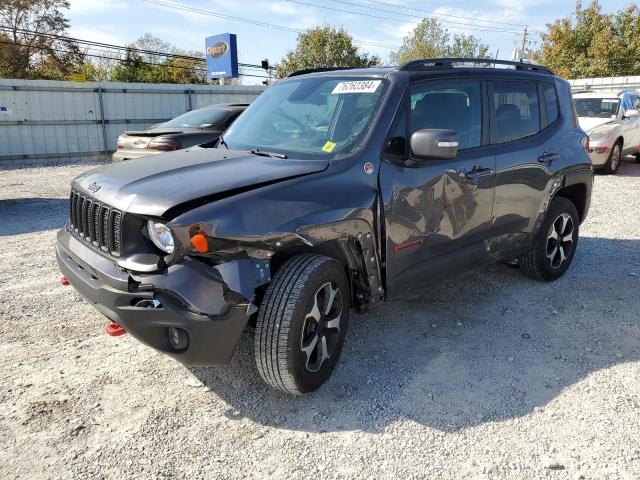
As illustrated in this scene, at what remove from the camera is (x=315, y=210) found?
2.84 metres

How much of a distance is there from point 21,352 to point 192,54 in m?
49.0

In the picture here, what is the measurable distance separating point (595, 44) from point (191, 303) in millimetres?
36846

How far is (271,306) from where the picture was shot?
2.68m

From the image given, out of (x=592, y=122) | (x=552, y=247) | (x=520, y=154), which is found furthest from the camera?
(x=592, y=122)

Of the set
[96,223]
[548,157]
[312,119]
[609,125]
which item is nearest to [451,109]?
[312,119]

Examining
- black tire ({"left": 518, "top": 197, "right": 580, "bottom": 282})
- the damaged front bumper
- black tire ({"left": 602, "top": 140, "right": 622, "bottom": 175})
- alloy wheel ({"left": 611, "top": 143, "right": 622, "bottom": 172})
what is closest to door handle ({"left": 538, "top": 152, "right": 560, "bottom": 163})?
black tire ({"left": 518, "top": 197, "right": 580, "bottom": 282})

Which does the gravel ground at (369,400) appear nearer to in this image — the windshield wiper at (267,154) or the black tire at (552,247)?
the black tire at (552,247)

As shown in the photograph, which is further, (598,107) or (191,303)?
(598,107)

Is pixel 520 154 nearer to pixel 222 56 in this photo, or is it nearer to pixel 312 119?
pixel 312 119

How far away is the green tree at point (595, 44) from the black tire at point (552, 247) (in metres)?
32.9

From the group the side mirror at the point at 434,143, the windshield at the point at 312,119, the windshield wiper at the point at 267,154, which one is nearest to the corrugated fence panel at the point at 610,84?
the windshield at the point at 312,119

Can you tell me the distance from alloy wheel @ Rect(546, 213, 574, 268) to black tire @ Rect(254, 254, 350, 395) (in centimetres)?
269

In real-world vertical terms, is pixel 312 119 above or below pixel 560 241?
above

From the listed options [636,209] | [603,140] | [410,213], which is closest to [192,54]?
[603,140]
